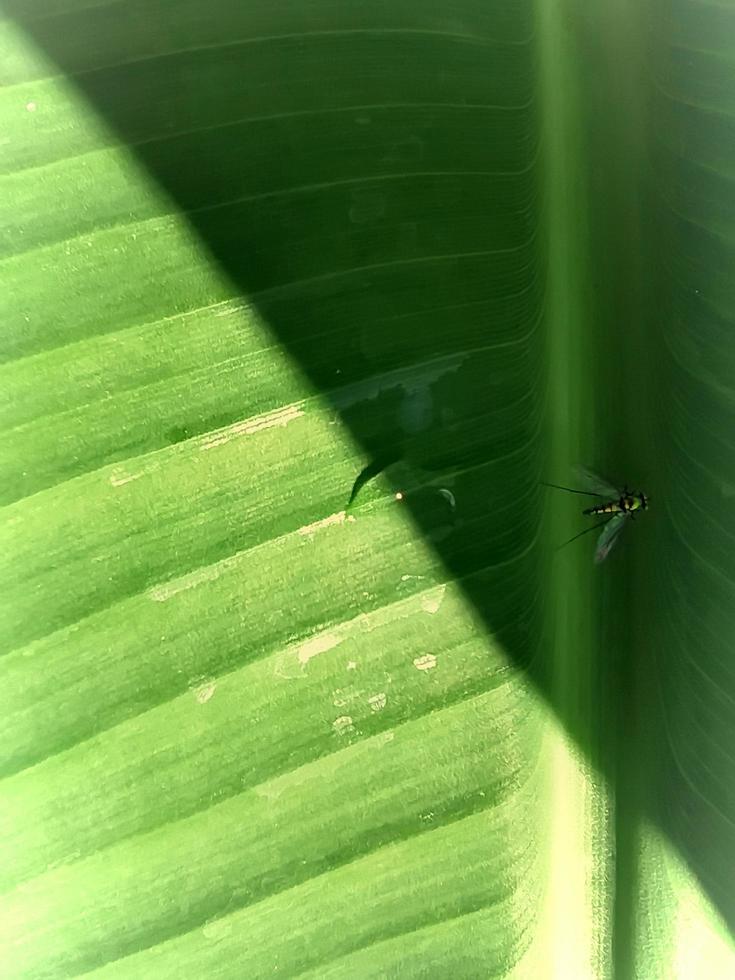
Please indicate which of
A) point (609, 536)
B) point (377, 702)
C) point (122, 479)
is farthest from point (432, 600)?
point (122, 479)

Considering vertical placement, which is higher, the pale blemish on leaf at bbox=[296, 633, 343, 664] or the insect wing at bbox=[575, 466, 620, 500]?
the insect wing at bbox=[575, 466, 620, 500]

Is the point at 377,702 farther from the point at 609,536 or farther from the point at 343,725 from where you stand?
the point at 609,536

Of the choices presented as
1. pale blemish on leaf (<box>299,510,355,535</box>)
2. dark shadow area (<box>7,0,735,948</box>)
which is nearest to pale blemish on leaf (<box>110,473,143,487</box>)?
dark shadow area (<box>7,0,735,948</box>)

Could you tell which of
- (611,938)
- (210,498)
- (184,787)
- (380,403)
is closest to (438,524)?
(380,403)

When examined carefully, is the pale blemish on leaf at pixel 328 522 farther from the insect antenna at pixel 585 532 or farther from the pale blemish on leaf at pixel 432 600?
the insect antenna at pixel 585 532

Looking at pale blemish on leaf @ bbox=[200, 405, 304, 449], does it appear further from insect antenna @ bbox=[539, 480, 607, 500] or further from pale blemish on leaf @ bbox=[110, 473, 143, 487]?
insect antenna @ bbox=[539, 480, 607, 500]

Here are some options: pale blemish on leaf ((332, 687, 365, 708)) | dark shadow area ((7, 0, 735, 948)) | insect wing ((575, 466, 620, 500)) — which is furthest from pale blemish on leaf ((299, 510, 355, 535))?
insect wing ((575, 466, 620, 500))

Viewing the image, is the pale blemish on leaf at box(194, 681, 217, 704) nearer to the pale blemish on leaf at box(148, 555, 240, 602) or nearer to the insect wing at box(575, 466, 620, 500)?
the pale blemish on leaf at box(148, 555, 240, 602)

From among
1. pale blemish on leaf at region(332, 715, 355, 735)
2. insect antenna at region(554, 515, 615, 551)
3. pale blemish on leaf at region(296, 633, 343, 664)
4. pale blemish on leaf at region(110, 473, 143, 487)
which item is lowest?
pale blemish on leaf at region(332, 715, 355, 735)
